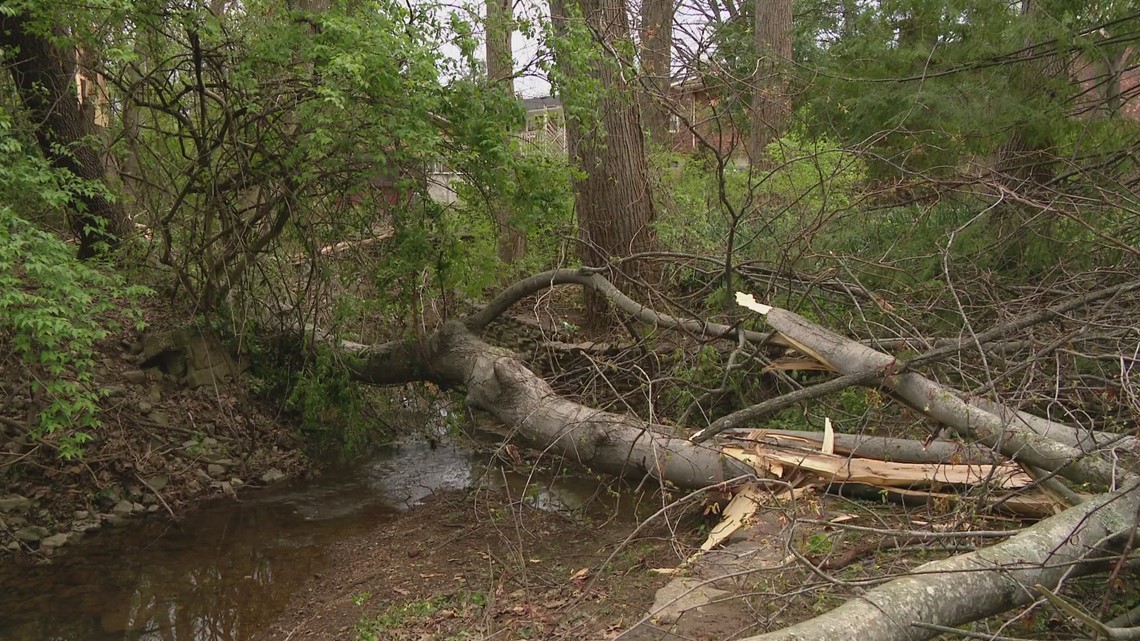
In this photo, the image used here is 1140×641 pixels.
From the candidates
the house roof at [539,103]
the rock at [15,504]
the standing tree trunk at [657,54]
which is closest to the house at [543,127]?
the house roof at [539,103]

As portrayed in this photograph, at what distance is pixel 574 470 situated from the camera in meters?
8.38

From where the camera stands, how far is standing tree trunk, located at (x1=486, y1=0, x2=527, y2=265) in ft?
24.2

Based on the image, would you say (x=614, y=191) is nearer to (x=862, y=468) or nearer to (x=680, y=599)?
(x=862, y=468)

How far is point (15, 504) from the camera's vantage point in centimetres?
735

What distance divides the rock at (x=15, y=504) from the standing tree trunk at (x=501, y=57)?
4.72 m

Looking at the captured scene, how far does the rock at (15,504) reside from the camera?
23.9ft

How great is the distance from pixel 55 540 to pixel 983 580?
708 centimetres

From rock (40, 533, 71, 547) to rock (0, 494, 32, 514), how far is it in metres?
0.38

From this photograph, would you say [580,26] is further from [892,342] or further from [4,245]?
[4,245]

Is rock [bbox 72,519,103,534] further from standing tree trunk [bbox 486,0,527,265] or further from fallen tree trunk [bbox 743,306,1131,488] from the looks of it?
fallen tree trunk [bbox 743,306,1131,488]

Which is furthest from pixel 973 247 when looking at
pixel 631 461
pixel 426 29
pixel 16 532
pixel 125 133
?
pixel 16 532

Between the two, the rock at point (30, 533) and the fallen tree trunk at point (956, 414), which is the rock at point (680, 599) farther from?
the rock at point (30, 533)

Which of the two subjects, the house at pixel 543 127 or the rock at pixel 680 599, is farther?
the house at pixel 543 127

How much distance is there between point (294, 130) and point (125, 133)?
157 centimetres
